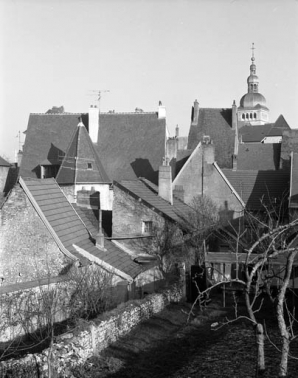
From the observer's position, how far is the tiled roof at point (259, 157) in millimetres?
42031

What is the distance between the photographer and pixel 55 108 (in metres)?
51.5

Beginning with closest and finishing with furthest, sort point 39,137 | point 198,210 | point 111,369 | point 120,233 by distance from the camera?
point 111,369
point 120,233
point 198,210
point 39,137

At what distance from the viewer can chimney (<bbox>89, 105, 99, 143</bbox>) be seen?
142ft

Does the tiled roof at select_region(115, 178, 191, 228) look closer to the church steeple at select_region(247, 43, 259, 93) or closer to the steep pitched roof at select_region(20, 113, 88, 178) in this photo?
the steep pitched roof at select_region(20, 113, 88, 178)

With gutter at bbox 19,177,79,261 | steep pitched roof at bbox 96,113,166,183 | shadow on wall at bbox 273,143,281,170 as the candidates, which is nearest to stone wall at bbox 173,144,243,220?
steep pitched roof at bbox 96,113,166,183

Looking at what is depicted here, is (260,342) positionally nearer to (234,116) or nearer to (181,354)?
(181,354)

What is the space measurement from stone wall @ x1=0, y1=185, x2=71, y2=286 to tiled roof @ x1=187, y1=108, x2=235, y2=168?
25178mm

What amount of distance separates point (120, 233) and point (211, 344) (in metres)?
11.0

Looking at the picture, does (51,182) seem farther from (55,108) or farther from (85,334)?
(55,108)

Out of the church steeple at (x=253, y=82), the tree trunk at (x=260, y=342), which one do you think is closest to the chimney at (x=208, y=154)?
the tree trunk at (x=260, y=342)

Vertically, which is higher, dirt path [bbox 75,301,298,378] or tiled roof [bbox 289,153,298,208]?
tiled roof [bbox 289,153,298,208]

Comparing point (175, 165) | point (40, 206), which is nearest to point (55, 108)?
point (175, 165)

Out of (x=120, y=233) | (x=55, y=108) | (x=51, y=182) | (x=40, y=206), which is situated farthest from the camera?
(x=55, y=108)

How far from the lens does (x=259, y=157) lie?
141 ft
